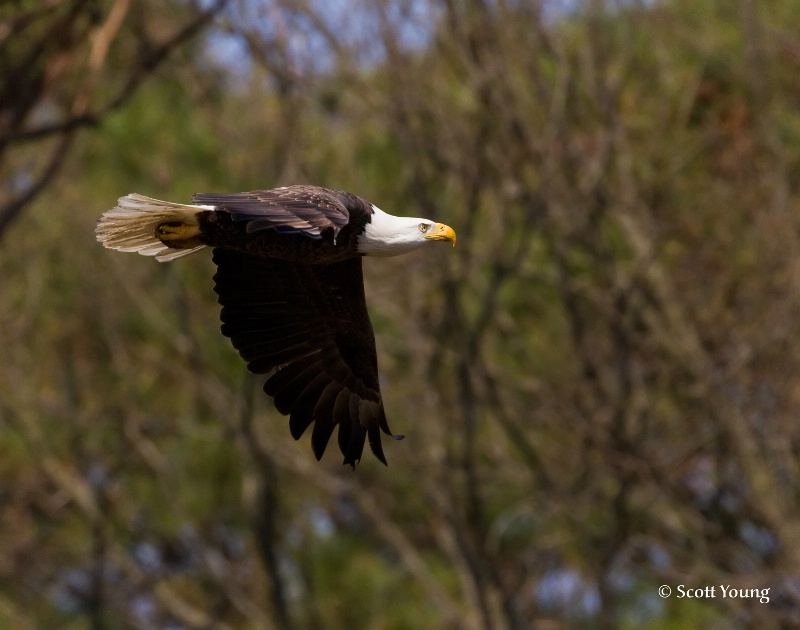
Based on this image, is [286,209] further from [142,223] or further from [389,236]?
[142,223]

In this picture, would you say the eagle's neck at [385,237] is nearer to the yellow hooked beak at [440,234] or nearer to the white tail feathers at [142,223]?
the yellow hooked beak at [440,234]

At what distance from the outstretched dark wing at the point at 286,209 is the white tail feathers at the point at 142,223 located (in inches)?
22.9

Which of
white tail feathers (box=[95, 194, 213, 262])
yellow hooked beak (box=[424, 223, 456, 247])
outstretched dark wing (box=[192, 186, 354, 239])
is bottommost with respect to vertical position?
yellow hooked beak (box=[424, 223, 456, 247])

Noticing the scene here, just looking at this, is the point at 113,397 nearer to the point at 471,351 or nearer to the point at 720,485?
the point at 471,351

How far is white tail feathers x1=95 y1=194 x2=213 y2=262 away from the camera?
548 centimetres

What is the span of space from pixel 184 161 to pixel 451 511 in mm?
3342

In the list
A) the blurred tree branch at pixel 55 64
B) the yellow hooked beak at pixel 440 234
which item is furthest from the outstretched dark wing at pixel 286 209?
the blurred tree branch at pixel 55 64

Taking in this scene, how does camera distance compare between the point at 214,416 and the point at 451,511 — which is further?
the point at 214,416

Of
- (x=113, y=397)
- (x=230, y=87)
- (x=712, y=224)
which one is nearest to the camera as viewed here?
(x=712, y=224)

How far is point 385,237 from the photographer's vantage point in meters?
5.43

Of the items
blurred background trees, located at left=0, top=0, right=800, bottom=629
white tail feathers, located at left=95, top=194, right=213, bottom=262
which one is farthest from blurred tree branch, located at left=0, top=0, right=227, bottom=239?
white tail feathers, located at left=95, top=194, right=213, bottom=262

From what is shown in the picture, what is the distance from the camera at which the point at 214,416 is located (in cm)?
1166

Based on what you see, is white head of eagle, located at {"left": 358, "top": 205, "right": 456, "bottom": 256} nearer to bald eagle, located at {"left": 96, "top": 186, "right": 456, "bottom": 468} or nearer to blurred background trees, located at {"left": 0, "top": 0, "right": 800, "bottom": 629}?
bald eagle, located at {"left": 96, "top": 186, "right": 456, "bottom": 468}

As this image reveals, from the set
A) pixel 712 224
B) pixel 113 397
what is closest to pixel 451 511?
pixel 712 224
